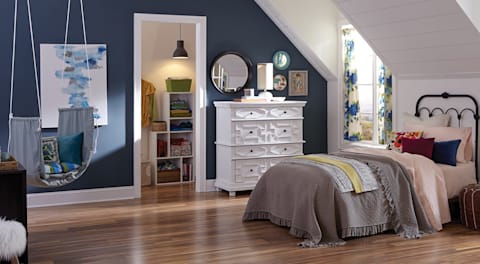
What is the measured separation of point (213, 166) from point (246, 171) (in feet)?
1.76

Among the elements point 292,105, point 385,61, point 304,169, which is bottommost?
point 304,169

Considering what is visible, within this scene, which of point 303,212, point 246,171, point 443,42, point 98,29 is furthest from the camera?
point 246,171

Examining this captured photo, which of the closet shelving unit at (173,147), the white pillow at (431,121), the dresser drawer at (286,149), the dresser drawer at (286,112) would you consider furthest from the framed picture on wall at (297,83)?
the white pillow at (431,121)

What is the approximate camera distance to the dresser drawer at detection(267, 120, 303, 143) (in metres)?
7.67

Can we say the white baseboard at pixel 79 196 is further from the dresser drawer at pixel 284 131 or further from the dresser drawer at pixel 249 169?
the dresser drawer at pixel 284 131

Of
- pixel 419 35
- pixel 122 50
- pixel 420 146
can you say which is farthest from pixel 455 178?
pixel 122 50

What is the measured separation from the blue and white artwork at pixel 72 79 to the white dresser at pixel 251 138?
4.70 feet

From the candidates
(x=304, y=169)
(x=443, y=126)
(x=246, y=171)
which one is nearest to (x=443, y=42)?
(x=443, y=126)

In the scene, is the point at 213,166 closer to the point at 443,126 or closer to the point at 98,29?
the point at 98,29

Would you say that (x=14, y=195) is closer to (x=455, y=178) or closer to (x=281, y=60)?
(x=455, y=178)

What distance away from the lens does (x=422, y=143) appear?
6211 millimetres

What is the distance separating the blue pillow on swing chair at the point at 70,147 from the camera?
233 inches

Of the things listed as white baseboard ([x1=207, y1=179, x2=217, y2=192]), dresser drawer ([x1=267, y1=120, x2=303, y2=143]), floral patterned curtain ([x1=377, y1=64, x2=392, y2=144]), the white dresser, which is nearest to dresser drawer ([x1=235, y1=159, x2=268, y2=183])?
the white dresser

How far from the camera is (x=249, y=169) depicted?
7570mm
